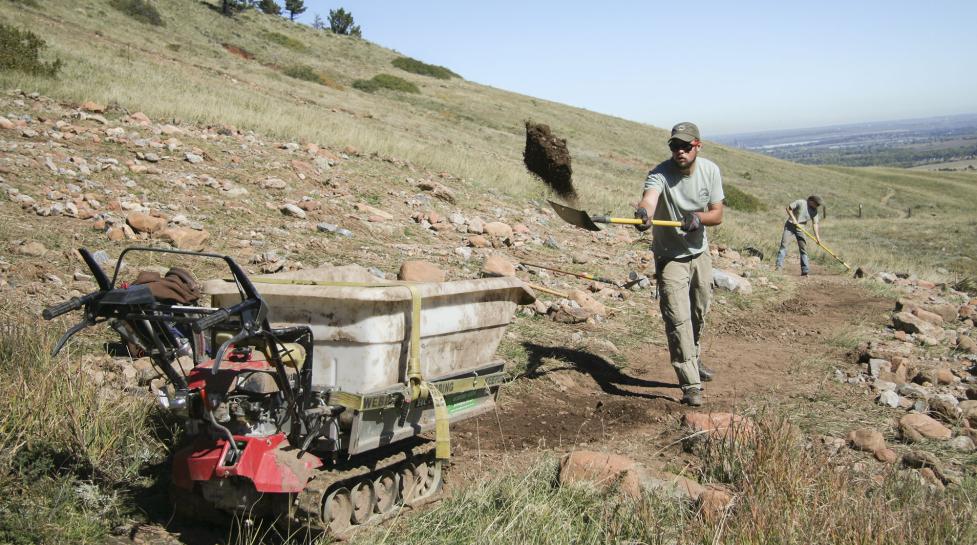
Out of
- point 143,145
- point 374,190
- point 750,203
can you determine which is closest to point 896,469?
point 374,190

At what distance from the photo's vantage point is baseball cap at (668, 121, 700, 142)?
19.3 feet

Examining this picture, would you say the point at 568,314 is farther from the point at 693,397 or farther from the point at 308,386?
the point at 308,386

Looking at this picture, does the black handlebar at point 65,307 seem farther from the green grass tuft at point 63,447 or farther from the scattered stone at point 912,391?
the scattered stone at point 912,391

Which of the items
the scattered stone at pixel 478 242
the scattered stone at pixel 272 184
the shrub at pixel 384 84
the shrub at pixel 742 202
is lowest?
the shrub at pixel 742 202

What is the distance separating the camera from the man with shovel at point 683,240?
606 centimetres

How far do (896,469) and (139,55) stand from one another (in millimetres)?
24170

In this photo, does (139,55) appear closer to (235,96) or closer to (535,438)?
(235,96)

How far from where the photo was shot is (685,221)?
5941mm

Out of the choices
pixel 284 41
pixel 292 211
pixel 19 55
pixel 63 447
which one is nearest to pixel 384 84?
pixel 284 41

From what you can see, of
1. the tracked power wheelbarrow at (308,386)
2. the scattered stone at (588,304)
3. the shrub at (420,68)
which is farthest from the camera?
the shrub at (420,68)

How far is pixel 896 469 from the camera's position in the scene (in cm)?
427

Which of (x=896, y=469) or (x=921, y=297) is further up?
(x=896, y=469)

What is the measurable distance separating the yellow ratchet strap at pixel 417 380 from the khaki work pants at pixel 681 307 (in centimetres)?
260

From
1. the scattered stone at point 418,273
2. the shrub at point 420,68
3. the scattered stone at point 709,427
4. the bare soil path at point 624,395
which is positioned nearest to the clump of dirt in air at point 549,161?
the bare soil path at point 624,395
